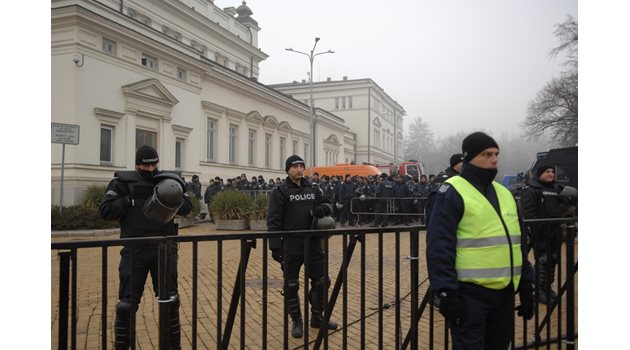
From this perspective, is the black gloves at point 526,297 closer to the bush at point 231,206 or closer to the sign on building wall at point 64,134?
the bush at point 231,206

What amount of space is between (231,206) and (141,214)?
35.1 ft

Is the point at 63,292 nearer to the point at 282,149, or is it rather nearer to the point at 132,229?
the point at 132,229

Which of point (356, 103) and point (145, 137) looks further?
point (356, 103)

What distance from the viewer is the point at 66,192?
15.9 metres

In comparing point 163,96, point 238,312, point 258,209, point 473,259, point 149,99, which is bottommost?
point 238,312

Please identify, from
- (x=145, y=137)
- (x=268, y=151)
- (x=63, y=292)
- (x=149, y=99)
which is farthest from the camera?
(x=268, y=151)

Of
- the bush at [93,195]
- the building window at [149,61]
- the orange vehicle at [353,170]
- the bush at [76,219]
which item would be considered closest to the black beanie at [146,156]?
the bush at [76,219]

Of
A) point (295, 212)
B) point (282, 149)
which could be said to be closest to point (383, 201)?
point (295, 212)

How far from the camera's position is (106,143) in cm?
1825

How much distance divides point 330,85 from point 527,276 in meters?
Answer: 57.6

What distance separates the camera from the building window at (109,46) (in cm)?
1790

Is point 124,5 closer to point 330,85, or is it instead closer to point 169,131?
point 169,131

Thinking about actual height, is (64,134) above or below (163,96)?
below
